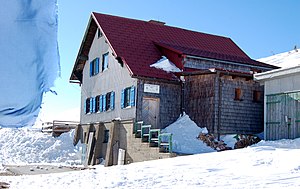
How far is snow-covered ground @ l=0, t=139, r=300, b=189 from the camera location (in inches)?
415

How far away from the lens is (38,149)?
30.8 metres

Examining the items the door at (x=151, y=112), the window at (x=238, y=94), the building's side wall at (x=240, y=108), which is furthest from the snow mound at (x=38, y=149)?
the window at (x=238, y=94)

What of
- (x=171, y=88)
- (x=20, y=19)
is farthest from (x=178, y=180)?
(x=171, y=88)

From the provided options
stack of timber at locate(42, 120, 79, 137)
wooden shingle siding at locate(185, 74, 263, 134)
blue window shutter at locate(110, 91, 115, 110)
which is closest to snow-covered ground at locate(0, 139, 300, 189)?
wooden shingle siding at locate(185, 74, 263, 134)

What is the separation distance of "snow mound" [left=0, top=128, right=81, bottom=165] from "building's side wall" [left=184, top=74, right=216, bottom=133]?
27.1 feet

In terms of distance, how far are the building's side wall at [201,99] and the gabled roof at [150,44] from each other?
3.71 ft

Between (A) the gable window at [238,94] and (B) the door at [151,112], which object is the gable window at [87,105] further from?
(A) the gable window at [238,94]

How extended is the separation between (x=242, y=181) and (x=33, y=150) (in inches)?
894

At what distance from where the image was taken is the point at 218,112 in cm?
2211

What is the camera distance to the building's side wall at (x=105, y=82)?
24422 millimetres

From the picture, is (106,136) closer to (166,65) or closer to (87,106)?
(87,106)

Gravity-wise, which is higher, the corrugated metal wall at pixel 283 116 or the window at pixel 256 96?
the window at pixel 256 96

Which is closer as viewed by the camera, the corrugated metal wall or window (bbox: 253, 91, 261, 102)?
the corrugated metal wall

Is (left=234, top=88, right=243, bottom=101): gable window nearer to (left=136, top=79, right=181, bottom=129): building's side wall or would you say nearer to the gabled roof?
the gabled roof
